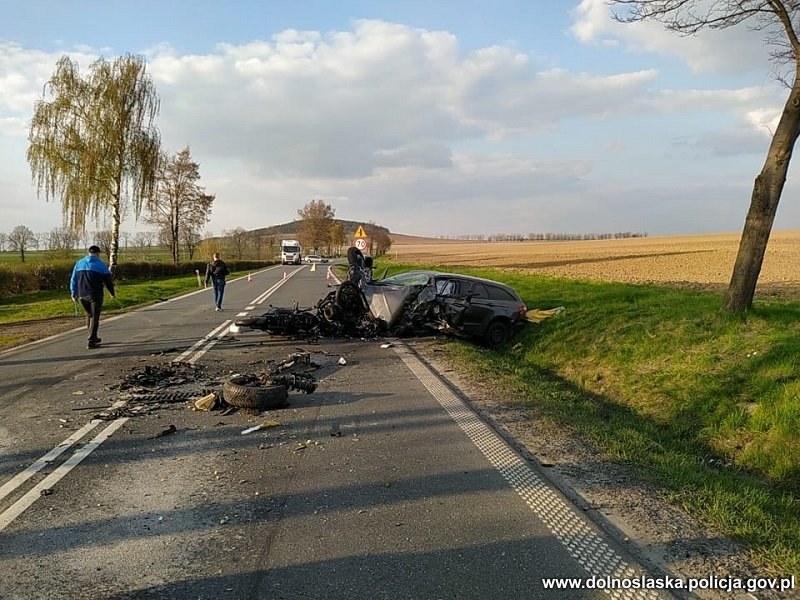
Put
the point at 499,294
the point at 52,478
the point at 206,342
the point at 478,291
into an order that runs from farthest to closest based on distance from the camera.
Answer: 1. the point at 499,294
2. the point at 478,291
3. the point at 206,342
4. the point at 52,478

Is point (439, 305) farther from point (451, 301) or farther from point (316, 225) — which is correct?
point (316, 225)

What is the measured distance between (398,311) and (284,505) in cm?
813

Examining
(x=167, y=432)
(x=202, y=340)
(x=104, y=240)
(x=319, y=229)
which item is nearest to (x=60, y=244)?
(x=104, y=240)

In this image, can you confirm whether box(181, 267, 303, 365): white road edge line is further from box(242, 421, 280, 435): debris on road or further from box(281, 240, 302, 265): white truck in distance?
box(281, 240, 302, 265): white truck in distance

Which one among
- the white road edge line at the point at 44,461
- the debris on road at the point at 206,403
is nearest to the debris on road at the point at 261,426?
the debris on road at the point at 206,403

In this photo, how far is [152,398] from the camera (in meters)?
6.96

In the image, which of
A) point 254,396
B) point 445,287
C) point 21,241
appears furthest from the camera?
point 21,241

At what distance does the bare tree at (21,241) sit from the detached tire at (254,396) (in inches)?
1521

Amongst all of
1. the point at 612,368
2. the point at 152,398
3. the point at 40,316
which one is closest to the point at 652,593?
the point at 152,398

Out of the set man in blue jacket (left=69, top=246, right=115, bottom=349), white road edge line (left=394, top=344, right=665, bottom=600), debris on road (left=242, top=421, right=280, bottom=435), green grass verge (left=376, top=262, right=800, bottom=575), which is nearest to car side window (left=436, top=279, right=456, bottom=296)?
green grass verge (left=376, top=262, right=800, bottom=575)

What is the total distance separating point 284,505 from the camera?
4.00m

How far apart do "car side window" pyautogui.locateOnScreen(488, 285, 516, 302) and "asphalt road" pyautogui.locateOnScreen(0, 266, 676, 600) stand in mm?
5717

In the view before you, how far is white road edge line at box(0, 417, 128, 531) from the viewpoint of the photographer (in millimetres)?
3846

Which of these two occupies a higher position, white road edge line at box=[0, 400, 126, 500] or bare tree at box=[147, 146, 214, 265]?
bare tree at box=[147, 146, 214, 265]
